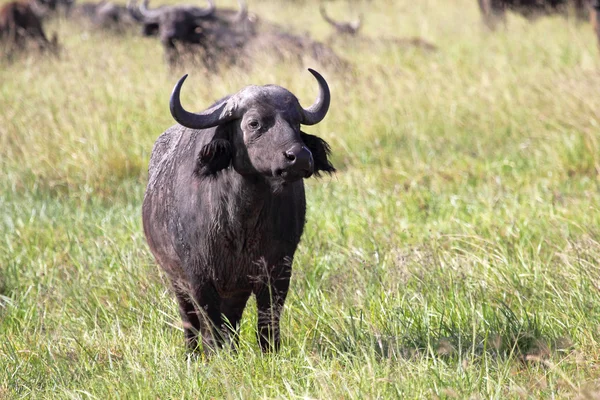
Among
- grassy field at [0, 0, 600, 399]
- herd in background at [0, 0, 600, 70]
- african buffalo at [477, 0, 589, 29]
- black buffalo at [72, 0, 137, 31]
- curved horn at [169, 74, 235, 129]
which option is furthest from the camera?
black buffalo at [72, 0, 137, 31]

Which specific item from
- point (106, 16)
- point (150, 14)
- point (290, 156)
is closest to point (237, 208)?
point (290, 156)

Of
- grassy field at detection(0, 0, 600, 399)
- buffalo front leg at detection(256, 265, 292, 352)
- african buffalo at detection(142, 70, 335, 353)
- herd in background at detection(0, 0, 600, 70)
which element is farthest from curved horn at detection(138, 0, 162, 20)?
buffalo front leg at detection(256, 265, 292, 352)

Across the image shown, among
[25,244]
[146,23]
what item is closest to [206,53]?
[146,23]

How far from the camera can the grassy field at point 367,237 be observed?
3746 millimetres

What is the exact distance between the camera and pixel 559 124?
7770 millimetres

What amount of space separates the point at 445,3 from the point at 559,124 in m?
12.1

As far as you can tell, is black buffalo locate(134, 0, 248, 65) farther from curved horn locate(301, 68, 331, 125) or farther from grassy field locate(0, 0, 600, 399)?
curved horn locate(301, 68, 331, 125)

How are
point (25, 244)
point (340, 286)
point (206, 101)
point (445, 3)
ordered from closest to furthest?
point (340, 286), point (25, 244), point (206, 101), point (445, 3)

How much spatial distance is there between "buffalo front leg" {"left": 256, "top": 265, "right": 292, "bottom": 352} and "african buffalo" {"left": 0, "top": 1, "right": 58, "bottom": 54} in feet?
32.1

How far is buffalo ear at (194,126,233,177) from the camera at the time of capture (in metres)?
3.91

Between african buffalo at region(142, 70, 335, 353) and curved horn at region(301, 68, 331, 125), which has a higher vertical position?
curved horn at region(301, 68, 331, 125)

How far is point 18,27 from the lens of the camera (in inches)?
541

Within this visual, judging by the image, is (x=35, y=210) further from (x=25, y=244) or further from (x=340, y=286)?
(x=340, y=286)

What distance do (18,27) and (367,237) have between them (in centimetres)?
972
